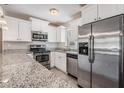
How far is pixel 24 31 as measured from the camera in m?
3.57

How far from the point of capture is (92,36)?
1880 mm

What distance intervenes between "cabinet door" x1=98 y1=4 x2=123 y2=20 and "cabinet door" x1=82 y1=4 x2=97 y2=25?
135 millimetres

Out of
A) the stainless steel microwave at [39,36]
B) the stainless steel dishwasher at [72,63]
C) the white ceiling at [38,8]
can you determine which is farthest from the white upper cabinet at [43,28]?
the stainless steel dishwasher at [72,63]

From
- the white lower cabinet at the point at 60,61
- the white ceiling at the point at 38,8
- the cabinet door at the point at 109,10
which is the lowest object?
the white lower cabinet at the point at 60,61

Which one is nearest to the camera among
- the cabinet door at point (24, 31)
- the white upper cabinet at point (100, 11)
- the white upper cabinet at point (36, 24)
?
the white upper cabinet at point (100, 11)

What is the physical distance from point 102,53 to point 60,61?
2.35m

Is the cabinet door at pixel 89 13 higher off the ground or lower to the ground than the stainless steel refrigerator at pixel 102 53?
higher

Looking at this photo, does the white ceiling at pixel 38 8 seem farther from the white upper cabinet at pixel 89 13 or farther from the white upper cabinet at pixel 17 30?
the white upper cabinet at pixel 89 13

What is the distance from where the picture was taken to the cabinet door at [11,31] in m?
3.16

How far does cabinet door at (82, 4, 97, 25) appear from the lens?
6.61 ft

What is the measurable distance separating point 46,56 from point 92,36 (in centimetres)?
244

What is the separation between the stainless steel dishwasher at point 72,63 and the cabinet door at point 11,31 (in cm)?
212
